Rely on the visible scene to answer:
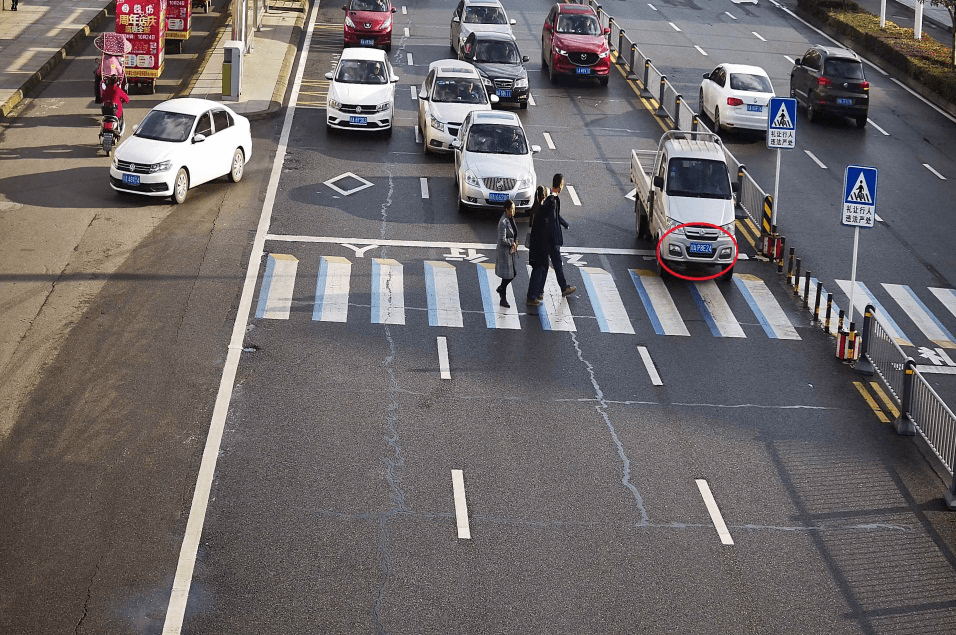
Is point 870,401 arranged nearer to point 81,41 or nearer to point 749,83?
point 749,83

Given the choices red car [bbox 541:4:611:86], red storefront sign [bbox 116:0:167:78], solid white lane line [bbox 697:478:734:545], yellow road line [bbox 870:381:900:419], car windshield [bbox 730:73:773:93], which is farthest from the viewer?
red car [bbox 541:4:611:86]

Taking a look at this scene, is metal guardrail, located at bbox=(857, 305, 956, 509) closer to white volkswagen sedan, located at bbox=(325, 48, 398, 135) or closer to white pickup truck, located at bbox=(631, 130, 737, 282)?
white pickup truck, located at bbox=(631, 130, 737, 282)

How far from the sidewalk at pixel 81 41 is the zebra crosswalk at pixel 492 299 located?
11.7 meters

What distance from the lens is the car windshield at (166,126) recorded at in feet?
80.3

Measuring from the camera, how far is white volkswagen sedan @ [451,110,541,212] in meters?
24.3

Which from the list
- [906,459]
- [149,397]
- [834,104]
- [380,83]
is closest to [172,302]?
[149,397]

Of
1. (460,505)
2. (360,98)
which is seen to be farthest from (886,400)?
(360,98)

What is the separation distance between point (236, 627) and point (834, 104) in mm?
26813

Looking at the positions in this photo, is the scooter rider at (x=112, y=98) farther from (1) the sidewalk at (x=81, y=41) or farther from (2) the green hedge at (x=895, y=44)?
(2) the green hedge at (x=895, y=44)

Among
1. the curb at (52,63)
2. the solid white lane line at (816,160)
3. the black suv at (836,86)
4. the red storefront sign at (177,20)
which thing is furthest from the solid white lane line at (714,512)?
the red storefront sign at (177,20)

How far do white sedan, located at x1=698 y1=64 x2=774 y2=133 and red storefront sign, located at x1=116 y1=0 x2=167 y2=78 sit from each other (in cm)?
1500

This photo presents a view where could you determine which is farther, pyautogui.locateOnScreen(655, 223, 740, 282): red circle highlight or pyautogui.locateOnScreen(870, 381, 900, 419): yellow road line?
pyautogui.locateOnScreen(655, 223, 740, 282): red circle highlight

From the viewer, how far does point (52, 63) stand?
116ft

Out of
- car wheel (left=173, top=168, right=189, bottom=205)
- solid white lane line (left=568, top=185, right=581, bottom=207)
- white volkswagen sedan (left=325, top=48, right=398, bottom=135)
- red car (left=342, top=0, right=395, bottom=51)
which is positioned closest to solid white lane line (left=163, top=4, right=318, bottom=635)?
car wheel (left=173, top=168, right=189, bottom=205)
